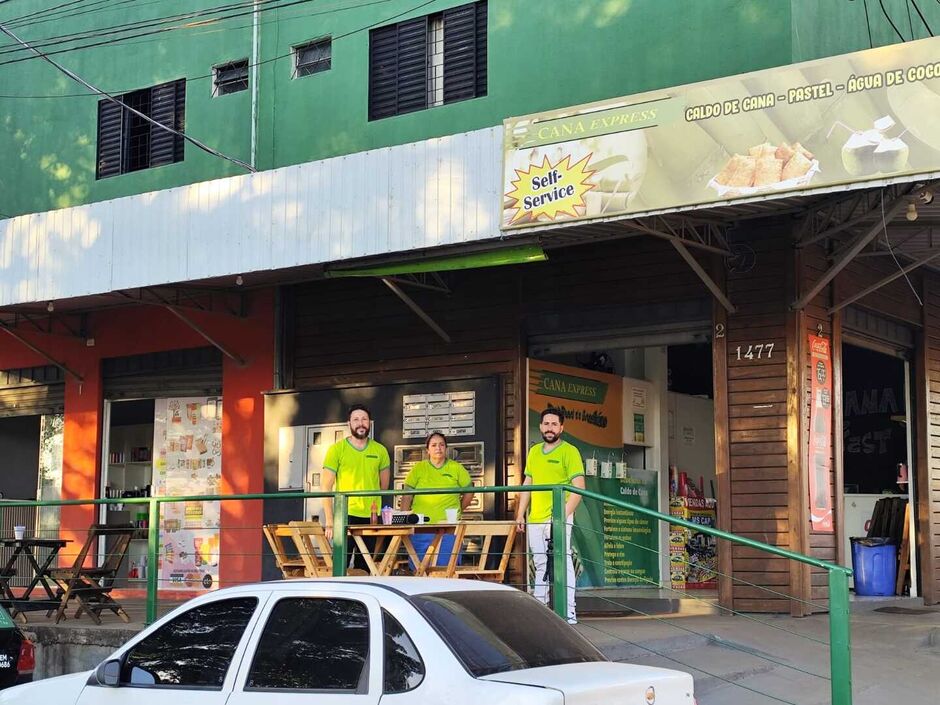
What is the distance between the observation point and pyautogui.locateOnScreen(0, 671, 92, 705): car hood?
6594mm

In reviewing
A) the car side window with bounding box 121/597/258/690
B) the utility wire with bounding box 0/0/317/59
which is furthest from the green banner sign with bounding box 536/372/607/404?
the car side window with bounding box 121/597/258/690

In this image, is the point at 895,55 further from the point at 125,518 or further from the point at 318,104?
the point at 125,518

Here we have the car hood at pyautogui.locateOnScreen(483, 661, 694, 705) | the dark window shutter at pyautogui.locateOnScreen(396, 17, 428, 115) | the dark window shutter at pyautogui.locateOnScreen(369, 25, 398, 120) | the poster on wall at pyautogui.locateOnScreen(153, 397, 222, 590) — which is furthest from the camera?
the poster on wall at pyautogui.locateOnScreen(153, 397, 222, 590)

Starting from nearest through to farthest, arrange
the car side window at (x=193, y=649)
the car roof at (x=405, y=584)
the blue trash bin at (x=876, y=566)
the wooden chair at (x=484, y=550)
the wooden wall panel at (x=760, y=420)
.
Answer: the car roof at (x=405, y=584) < the car side window at (x=193, y=649) < the wooden chair at (x=484, y=550) < the wooden wall panel at (x=760, y=420) < the blue trash bin at (x=876, y=566)

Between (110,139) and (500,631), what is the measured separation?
49.8ft

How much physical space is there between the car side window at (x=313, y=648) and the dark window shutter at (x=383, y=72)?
11.2 meters

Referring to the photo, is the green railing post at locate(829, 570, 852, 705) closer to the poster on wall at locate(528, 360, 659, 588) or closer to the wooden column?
the wooden column

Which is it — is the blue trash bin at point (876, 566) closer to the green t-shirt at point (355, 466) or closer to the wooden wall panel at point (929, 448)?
the wooden wall panel at point (929, 448)

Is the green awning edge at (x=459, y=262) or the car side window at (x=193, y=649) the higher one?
the green awning edge at (x=459, y=262)

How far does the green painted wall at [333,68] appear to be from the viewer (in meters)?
13.7

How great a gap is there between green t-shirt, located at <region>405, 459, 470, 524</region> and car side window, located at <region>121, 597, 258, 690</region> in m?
5.88

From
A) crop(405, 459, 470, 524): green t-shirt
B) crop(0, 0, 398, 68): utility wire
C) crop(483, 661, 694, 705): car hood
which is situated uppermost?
crop(0, 0, 398, 68): utility wire

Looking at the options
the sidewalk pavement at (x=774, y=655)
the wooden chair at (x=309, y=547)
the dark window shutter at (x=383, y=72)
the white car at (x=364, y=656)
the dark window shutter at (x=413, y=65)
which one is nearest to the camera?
the white car at (x=364, y=656)

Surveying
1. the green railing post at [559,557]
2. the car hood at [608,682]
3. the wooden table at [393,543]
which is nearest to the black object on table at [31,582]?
the wooden table at [393,543]
